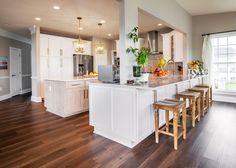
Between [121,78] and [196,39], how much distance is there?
14.4 feet

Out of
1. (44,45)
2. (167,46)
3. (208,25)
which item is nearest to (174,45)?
(167,46)

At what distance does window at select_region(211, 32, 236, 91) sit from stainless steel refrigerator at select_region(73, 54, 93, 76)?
16.4 ft

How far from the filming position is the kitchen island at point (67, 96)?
3881mm

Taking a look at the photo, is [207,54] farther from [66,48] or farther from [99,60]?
[66,48]

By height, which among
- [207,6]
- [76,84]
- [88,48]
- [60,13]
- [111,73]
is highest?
[207,6]

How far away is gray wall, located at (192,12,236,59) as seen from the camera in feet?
16.7

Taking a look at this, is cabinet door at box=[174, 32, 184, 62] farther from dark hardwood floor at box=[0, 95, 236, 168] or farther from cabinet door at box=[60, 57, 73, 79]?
cabinet door at box=[60, 57, 73, 79]

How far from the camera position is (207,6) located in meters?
4.68

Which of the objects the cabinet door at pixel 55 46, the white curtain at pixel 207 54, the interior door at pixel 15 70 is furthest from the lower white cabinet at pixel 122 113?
the interior door at pixel 15 70

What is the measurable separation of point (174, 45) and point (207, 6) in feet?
4.88

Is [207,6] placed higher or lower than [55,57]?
higher

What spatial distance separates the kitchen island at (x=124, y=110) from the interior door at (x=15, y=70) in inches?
229

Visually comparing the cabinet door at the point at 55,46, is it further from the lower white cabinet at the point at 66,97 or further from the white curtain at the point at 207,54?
the white curtain at the point at 207,54

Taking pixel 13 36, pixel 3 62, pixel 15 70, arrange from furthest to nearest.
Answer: pixel 15 70 < pixel 13 36 < pixel 3 62
